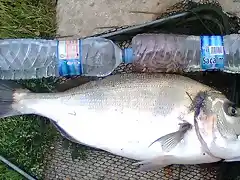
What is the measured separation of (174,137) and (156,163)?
169 millimetres

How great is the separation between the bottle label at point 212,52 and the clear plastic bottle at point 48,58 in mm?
401

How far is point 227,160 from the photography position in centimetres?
291

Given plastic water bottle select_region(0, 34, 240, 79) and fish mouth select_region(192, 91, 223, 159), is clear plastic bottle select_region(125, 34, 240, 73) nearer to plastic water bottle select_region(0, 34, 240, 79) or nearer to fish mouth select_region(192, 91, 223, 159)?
plastic water bottle select_region(0, 34, 240, 79)

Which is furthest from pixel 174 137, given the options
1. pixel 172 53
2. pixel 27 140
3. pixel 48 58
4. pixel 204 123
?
pixel 27 140

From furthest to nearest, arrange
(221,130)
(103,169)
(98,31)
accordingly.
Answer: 1. (98,31)
2. (103,169)
3. (221,130)

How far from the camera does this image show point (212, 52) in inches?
115

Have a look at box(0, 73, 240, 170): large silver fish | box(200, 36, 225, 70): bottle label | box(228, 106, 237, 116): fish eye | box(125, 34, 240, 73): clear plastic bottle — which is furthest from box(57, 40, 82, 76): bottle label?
box(228, 106, 237, 116): fish eye

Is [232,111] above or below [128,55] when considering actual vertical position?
below

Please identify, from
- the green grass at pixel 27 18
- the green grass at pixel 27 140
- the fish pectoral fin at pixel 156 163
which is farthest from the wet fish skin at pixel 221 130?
the green grass at pixel 27 18

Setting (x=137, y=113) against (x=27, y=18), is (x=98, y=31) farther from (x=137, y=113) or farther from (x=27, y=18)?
(x=137, y=113)

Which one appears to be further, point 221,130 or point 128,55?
point 128,55

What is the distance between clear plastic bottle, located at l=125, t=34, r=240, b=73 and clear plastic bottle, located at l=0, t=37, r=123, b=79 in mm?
98

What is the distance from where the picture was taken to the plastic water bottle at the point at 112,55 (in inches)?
116

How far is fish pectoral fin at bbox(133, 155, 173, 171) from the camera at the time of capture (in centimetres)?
293
